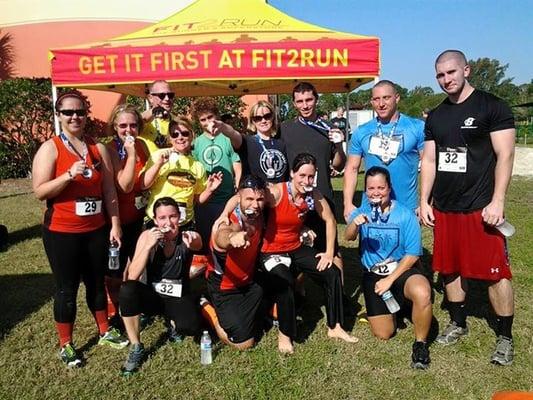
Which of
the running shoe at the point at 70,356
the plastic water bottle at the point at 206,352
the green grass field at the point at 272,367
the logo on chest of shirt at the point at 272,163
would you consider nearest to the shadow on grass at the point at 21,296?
the green grass field at the point at 272,367

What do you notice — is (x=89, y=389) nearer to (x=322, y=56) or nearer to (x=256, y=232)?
(x=256, y=232)

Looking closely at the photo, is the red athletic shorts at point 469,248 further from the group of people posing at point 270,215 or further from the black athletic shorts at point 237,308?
the black athletic shorts at point 237,308

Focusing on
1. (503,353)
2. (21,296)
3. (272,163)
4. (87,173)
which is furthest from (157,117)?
(503,353)

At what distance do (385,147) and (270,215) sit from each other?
1082mm

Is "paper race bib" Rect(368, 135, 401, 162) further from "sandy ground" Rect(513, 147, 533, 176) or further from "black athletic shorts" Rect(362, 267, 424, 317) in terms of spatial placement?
"sandy ground" Rect(513, 147, 533, 176)

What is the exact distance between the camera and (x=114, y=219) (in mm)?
3389

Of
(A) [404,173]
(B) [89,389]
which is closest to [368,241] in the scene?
(A) [404,173]

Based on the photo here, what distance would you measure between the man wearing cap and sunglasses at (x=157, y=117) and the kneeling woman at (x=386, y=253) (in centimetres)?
177

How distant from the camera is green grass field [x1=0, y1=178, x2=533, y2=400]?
3023mm

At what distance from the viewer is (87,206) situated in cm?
317

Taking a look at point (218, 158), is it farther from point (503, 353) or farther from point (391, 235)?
point (503, 353)

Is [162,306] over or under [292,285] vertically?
under

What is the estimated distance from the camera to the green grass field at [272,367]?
3023mm

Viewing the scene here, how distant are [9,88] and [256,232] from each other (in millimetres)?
11270
